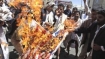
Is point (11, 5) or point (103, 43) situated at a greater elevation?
point (11, 5)

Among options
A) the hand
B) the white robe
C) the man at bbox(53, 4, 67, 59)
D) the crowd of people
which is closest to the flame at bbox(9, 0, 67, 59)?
the crowd of people

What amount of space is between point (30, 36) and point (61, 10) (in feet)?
→ 1.87

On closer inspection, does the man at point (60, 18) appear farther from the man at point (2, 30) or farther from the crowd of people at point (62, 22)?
the man at point (2, 30)

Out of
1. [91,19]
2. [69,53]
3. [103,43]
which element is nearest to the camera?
[103,43]

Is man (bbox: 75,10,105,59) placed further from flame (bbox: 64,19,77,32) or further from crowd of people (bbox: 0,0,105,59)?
flame (bbox: 64,19,77,32)

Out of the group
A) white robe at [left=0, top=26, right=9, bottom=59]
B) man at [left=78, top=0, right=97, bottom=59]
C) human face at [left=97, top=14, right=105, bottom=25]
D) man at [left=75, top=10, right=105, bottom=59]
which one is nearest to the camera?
man at [left=75, top=10, right=105, bottom=59]

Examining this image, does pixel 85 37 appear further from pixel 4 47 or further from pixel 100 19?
pixel 4 47

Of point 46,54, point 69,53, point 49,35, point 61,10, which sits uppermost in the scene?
point 61,10

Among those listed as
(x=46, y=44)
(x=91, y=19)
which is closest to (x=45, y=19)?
(x=46, y=44)

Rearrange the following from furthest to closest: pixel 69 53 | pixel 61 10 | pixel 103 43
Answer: pixel 69 53, pixel 61 10, pixel 103 43

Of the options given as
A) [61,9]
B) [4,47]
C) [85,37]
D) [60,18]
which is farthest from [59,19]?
[4,47]

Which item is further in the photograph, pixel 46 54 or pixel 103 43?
pixel 46 54

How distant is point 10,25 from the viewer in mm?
3926

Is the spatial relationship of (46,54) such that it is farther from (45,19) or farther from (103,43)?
(103,43)
